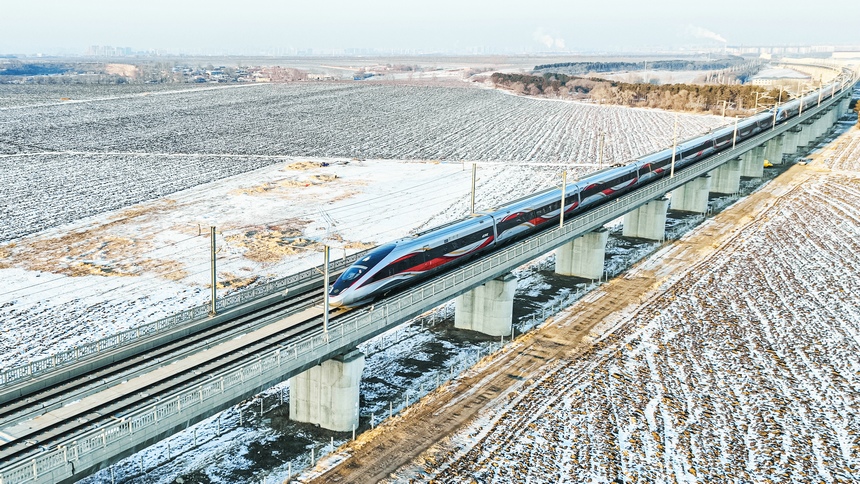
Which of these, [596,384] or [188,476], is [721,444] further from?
[188,476]

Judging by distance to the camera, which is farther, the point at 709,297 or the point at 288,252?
the point at 288,252

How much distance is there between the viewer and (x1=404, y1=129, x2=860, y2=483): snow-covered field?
29.8 metres

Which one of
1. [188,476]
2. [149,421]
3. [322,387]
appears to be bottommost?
[188,476]

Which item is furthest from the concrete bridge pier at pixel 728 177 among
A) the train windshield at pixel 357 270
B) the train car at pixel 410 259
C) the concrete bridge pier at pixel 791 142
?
the train windshield at pixel 357 270

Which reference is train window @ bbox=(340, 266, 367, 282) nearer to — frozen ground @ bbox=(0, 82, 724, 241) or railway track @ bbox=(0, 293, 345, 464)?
railway track @ bbox=(0, 293, 345, 464)

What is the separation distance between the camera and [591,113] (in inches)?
6772

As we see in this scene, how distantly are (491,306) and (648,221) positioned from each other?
27965mm

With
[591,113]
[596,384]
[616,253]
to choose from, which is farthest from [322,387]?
[591,113]

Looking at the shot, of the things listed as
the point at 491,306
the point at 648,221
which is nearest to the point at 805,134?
the point at 648,221

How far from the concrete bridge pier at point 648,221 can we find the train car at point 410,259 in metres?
23.4

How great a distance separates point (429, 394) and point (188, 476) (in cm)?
1127

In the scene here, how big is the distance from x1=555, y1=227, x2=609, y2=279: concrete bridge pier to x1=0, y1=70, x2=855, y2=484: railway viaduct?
0.23 ft

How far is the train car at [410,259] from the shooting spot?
35.7 metres

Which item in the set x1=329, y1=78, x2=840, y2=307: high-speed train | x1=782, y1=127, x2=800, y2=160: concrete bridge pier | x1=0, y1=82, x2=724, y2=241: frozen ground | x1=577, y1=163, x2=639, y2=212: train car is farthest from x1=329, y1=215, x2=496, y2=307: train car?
x1=782, y1=127, x2=800, y2=160: concrete bridge pier
